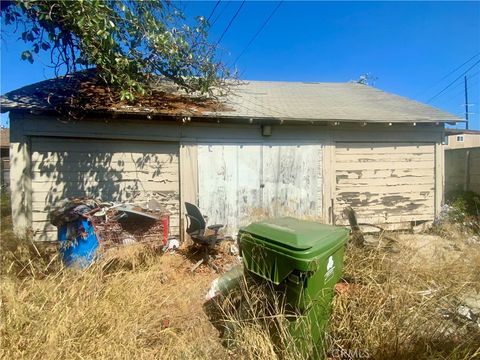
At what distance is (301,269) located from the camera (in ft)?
6.85

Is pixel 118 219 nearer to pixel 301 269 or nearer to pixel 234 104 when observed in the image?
pixel 301 269

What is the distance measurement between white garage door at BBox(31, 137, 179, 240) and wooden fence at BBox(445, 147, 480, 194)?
9.72 metres

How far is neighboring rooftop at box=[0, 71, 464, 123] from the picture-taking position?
17.3ft

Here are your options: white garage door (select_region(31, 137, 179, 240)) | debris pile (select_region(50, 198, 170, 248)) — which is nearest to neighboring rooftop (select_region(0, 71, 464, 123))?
white garage door (select_region(31, 137, 179, 240))

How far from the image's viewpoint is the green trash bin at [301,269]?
214 cm

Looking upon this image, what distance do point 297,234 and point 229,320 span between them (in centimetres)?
102

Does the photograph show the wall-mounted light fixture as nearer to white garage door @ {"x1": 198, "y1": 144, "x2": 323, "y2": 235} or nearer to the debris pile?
white garage door @ {"x1": 198, "y1": 144, "x2": 323, "y2": 235}

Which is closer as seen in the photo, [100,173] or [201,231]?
[201,231]

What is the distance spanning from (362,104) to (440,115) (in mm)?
1859

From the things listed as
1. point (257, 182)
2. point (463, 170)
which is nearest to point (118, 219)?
point (257, 182)

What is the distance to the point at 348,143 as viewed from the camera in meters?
6.43

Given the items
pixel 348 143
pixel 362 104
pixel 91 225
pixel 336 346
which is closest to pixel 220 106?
pixel 348 143

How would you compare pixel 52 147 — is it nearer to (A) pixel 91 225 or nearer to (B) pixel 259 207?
(A) pixel 91 225

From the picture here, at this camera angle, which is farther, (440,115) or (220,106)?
(440,115)
